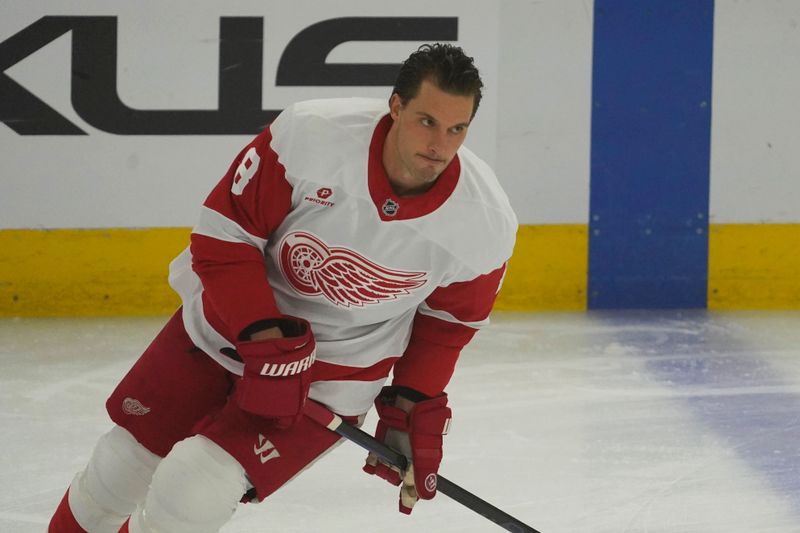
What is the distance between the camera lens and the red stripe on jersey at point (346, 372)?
2.27 meters

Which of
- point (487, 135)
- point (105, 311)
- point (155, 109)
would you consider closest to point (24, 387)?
point (105, 311)

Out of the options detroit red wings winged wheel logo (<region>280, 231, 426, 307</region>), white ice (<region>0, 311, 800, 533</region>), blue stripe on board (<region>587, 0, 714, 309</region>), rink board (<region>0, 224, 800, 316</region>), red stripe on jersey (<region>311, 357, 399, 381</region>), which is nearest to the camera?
detroit red wings winged wheel logo (<region>280, 231, 426, 307</region>)

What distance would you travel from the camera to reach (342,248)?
2.15m

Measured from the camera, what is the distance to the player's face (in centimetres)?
204

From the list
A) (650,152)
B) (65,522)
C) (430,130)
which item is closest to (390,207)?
(430,130)

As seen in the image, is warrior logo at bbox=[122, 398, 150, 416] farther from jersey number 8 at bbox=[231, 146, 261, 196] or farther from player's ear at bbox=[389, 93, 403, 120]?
player's ear at bbox=[389, 93, 403, 120]

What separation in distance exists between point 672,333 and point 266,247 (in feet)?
8.99

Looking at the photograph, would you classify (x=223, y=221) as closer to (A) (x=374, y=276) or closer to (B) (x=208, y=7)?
(A) (x=374, y=276)

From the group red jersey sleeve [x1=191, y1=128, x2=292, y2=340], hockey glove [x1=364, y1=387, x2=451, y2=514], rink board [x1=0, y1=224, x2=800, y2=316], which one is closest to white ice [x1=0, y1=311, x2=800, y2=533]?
rink board [x1=0, y1=224, x2=800, y2=316]

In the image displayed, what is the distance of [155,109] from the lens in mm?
4816

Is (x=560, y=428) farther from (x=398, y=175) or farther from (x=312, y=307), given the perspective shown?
(x=398, y=175)

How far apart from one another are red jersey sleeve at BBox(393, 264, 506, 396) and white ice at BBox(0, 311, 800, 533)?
623mm

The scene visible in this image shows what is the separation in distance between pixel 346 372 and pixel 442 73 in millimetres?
567

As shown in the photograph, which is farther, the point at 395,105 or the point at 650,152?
the point at 650,152
